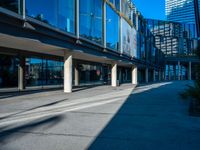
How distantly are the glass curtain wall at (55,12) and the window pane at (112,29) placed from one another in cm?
892

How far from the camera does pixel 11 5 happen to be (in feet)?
→ 46.4

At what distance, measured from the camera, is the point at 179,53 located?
297 ft

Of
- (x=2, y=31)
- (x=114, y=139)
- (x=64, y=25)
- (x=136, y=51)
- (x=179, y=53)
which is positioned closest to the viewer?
(x=114, y=139)

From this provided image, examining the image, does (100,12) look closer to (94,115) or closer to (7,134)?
(94,115)

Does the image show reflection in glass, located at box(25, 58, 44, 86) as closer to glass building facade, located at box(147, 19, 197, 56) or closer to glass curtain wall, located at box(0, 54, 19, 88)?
glass curtain wall, located at box(0, 54, 19, 88)

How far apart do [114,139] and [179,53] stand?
87.0 metres

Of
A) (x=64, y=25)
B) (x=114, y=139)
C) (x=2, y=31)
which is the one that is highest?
(x=64, y=25)

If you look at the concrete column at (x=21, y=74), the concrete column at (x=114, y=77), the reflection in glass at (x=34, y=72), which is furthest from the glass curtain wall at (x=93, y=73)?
the concrete column at (x=21, y=74)

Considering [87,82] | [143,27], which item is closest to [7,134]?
[87,82]

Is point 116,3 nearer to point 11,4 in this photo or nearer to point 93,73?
point 93,73

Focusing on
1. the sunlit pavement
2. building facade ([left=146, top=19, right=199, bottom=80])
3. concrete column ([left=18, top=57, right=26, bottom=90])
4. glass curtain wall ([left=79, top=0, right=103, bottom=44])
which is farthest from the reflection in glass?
building facade ([left=146, top=19, right=199, bottom=80])

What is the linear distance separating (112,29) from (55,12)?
46.0ft

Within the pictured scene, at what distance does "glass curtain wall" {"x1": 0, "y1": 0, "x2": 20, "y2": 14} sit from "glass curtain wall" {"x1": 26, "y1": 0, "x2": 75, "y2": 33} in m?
0.83

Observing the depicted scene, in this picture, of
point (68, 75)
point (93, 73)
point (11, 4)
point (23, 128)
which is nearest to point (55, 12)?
point (11, 4)
